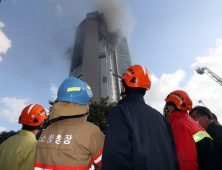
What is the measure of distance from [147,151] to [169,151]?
0.33m

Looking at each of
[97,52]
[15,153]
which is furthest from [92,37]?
[15,153]

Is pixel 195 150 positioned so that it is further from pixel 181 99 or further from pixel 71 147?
pixel 71 147

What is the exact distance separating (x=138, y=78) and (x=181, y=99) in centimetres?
144

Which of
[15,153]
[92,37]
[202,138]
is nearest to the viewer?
[202,138]

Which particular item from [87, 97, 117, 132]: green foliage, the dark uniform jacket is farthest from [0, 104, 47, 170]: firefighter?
[87, 97, 117, 132]: green foliage

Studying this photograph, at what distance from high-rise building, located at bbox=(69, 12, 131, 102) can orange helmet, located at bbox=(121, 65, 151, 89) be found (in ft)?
150

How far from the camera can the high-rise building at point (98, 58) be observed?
5184 centimetres

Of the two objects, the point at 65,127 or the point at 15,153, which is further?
the point at 15,153

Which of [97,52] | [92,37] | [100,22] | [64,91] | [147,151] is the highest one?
[100,22]

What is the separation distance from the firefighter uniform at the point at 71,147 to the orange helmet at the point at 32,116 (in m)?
1.77

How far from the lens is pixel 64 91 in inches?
79.8

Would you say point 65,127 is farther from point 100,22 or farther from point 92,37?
point 100,22

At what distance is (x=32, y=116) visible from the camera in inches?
133

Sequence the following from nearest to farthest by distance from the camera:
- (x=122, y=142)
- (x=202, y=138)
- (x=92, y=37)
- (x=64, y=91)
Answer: (x=122, y=142), (x=64, y=91), (x=202, y=138), (x=92, y=37)
